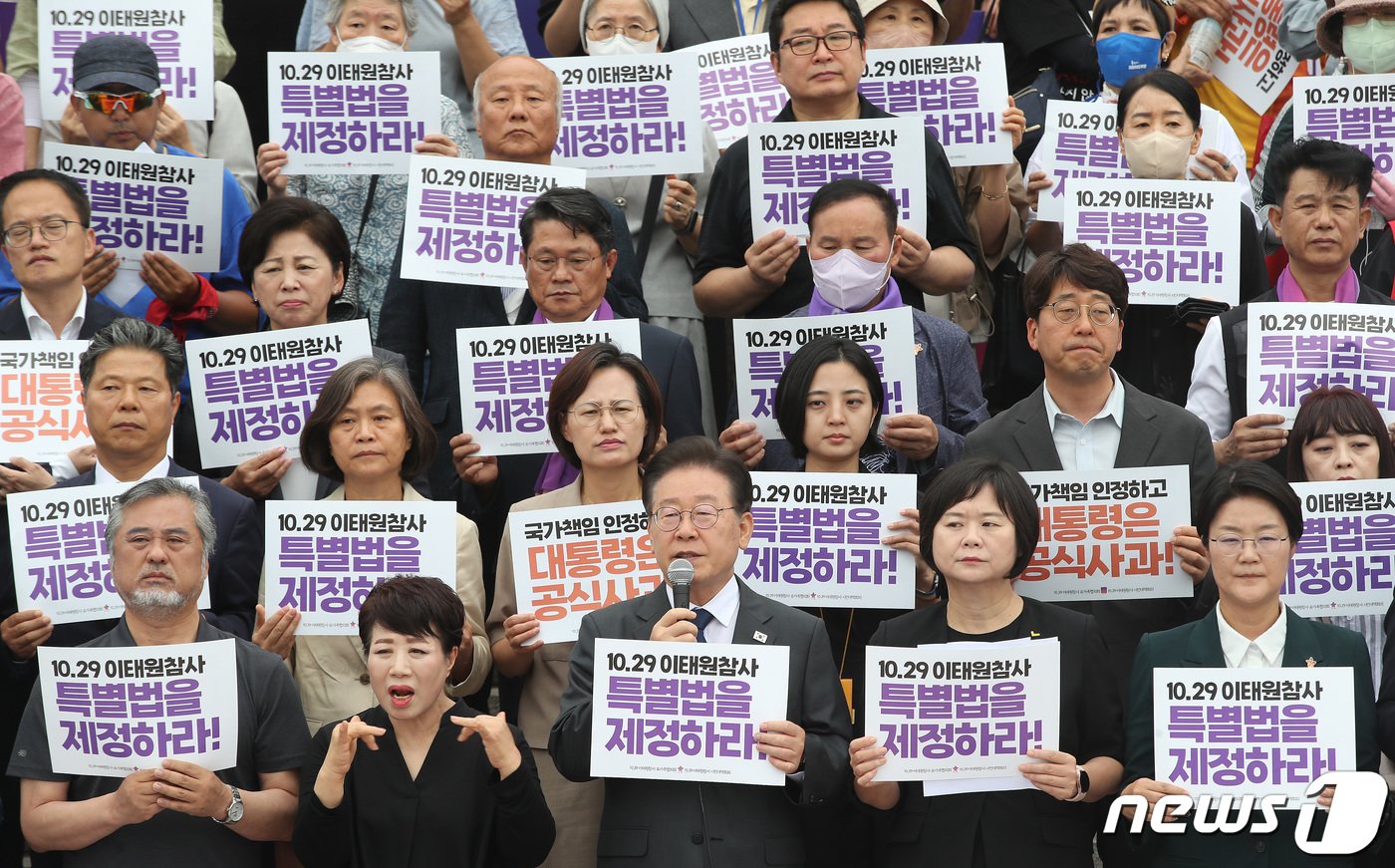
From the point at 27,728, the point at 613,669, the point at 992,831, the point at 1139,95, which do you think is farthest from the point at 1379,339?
the point at 27,728

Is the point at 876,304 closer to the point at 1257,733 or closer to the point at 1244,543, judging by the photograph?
the point at 1244,543

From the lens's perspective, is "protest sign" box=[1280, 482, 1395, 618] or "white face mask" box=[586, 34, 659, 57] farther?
"white face mask" box=[586, 34, 659, 57]

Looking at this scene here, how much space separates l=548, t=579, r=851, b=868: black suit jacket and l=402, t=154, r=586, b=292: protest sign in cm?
275

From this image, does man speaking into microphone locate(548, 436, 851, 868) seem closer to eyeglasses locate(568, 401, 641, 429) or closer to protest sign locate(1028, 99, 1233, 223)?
eyeglasses locate(568, 401, 641, 429)

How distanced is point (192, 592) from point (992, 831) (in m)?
2.98

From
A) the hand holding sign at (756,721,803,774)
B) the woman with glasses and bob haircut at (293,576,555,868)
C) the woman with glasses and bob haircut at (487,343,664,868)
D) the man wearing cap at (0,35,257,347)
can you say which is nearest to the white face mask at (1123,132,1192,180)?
the woman with glasses and bob haircut at (487,343,664,868)

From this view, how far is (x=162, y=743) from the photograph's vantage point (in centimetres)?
682

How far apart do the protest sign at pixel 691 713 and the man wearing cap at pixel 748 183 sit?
299 centimetres

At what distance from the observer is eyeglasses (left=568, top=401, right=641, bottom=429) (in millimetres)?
7734

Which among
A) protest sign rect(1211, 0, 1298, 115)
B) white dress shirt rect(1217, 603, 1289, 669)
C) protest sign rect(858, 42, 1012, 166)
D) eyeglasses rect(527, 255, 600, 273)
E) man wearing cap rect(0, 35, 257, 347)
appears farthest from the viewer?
protest sign rect(1211, 0, 1298, 115)

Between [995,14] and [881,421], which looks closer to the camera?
[881,421]

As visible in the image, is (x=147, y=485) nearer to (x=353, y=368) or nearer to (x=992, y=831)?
(x=353, y=368)

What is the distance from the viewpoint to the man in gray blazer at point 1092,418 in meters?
7.66
